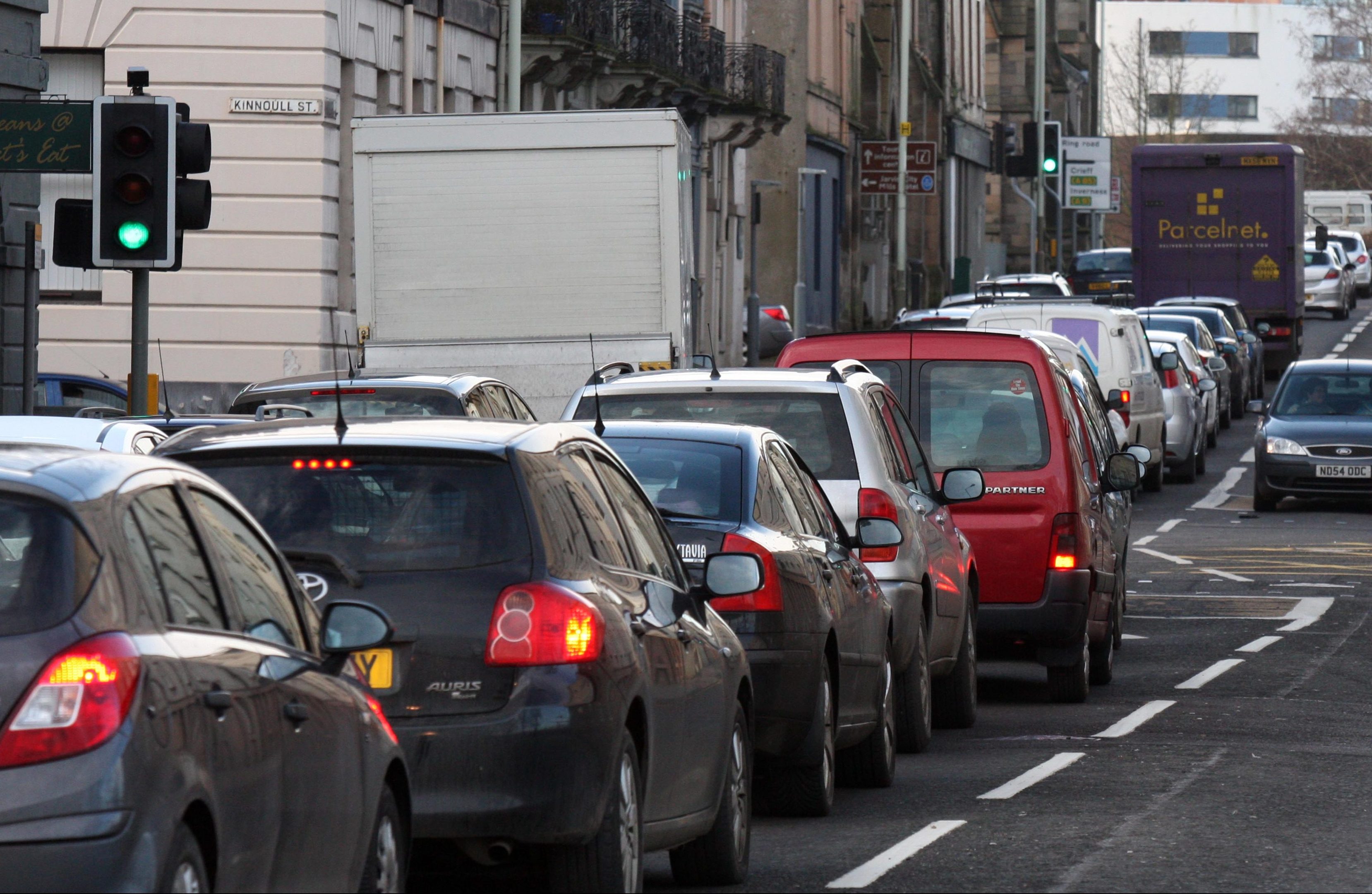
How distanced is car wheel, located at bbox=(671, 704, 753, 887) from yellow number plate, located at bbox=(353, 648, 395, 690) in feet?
5.12

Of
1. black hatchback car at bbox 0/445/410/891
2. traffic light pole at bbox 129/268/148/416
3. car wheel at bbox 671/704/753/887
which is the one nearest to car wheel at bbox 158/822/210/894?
black hatchback car at bbox 0/445/410/891

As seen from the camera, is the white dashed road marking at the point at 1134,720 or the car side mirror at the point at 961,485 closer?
the car side mirror at the point at 961,485

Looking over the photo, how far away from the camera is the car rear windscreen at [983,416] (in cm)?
1405

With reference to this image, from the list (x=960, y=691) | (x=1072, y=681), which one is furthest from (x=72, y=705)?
(x=1072, y=681)

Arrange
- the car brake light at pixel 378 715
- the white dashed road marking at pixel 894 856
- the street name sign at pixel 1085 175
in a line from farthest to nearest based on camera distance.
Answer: the street name sign at pixel 1085 175
the white dashed road marking at pixel 894 856
the car brake light at pixel 378 715

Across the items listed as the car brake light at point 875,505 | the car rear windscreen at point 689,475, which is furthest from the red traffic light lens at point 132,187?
the car rear windscreen at point 689,475

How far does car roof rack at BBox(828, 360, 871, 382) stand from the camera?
11516 millimetres

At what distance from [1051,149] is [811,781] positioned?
58.6 meters

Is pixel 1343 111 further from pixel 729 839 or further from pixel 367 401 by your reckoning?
pixel 729 839

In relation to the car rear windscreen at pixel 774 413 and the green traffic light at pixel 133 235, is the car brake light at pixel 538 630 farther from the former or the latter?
the green traffic light at pixel 133 235

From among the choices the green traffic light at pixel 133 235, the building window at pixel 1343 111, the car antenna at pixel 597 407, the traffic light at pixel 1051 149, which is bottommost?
the car antenna at pixel 597 407

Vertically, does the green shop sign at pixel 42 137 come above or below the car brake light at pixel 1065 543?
above

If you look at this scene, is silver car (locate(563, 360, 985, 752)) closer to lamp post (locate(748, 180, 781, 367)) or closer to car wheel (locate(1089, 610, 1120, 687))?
car wheel (locate(1089, 610, 1120, 687))

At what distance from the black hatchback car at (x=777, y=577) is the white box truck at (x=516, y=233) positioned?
11767 mm
